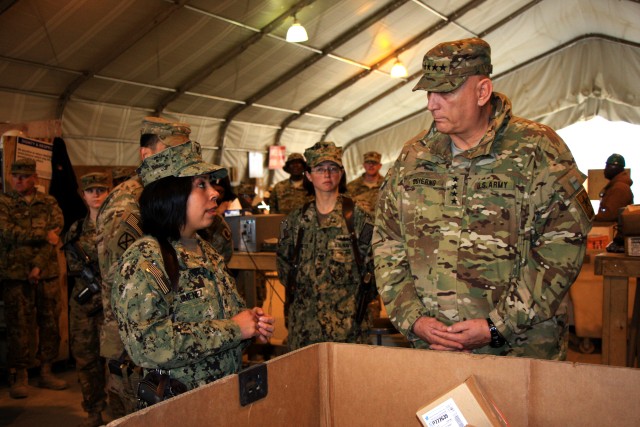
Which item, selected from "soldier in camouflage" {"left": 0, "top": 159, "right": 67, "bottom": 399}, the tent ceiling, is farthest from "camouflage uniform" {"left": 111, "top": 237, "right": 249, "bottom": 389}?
the tent ceiling

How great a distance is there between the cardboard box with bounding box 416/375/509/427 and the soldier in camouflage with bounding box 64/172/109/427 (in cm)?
342

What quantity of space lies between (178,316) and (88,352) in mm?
2870

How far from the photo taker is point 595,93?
12.3 meters

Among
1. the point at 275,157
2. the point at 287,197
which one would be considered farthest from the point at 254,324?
the point at 275,157

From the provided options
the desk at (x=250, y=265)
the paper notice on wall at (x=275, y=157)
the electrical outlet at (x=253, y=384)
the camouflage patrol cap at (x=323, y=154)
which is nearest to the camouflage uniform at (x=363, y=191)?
the desk at (x=250, y=265)

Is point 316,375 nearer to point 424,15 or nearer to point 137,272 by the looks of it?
point 137,272

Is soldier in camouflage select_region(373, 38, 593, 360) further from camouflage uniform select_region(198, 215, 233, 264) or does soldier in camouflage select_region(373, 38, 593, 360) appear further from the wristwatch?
camouflage uniform select_region(198, 215, 233, 264)

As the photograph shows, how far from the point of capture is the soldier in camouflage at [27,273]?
5176mm

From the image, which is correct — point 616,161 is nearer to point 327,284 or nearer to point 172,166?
point 327,284

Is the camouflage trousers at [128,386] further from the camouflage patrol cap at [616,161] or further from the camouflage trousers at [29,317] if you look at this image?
the camouflage patrol cap at [616,161]

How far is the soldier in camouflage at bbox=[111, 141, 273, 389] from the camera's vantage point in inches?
68.9

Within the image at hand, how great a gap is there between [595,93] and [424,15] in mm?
4332

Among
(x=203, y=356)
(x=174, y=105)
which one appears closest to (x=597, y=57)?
(x=174, y=105)

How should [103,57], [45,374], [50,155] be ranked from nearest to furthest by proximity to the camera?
[45,374] → [50,155] → [103,57]
